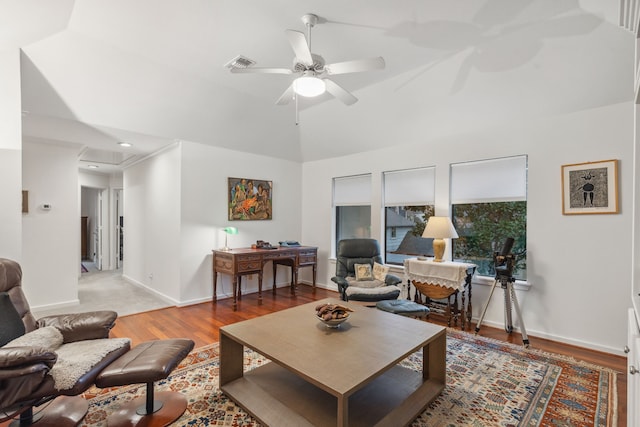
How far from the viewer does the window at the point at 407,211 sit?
14.6 feet

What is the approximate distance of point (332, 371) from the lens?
1.73 meters

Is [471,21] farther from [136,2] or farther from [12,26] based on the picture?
[12,26]

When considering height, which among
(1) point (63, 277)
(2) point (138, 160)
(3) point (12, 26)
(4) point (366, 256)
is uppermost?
(3) point (12, 26)

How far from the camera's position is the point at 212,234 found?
15.8 feet

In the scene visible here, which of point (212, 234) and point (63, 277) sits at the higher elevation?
point (212, 234)

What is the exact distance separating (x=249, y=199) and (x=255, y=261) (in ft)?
4.03

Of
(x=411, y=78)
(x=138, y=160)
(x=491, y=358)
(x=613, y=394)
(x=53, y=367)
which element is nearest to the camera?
(x=53, y=367)

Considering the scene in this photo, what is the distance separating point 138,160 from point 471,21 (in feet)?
18.1

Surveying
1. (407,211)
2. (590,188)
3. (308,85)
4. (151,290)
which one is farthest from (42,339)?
(590,188)

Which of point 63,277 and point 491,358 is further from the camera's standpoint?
point 63,277

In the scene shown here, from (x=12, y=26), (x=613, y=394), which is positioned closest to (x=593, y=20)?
(x=613, y=394)

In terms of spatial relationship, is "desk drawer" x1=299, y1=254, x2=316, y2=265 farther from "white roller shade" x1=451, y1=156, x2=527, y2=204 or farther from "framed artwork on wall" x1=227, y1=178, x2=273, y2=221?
"white roller shade" x1=451, y1=156, x2=527, y2=204

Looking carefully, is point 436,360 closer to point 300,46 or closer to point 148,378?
point 148,378

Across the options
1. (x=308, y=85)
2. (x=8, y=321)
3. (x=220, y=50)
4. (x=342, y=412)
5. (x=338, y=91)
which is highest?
(x=220, y=50)
